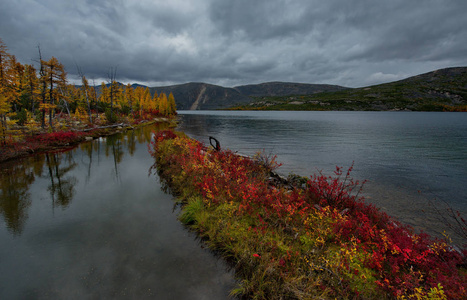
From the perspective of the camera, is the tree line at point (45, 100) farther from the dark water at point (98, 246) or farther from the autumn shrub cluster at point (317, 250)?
the autumn shrub cluster at point (317, 250)

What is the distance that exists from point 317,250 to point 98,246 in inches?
291

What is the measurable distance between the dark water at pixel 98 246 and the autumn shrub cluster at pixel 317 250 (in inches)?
34.5

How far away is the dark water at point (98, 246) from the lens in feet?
16.7

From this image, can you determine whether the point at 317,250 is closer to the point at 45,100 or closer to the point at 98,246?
the point at 98,246

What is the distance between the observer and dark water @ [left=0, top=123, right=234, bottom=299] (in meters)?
5.09

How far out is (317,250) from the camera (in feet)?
18.3

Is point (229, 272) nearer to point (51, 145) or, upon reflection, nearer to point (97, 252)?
point (97, 252)

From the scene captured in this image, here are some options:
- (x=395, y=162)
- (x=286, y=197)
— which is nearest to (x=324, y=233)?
(x=286, y=197)

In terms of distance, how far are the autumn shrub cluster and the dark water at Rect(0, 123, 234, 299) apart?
0.88 metres

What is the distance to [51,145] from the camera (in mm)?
22641

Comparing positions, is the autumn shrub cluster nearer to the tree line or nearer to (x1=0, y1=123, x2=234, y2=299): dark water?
(x1=0, y1=123, x2=234, y2=299): dark water

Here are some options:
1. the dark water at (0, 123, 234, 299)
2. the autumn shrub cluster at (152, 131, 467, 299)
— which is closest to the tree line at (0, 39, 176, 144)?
the dark water at (0, 123, 234, 299)

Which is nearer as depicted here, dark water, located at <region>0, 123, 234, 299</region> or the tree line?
dark water, located at <region>0, 123, 234, 299</region>

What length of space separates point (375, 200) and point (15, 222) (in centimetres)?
1843
